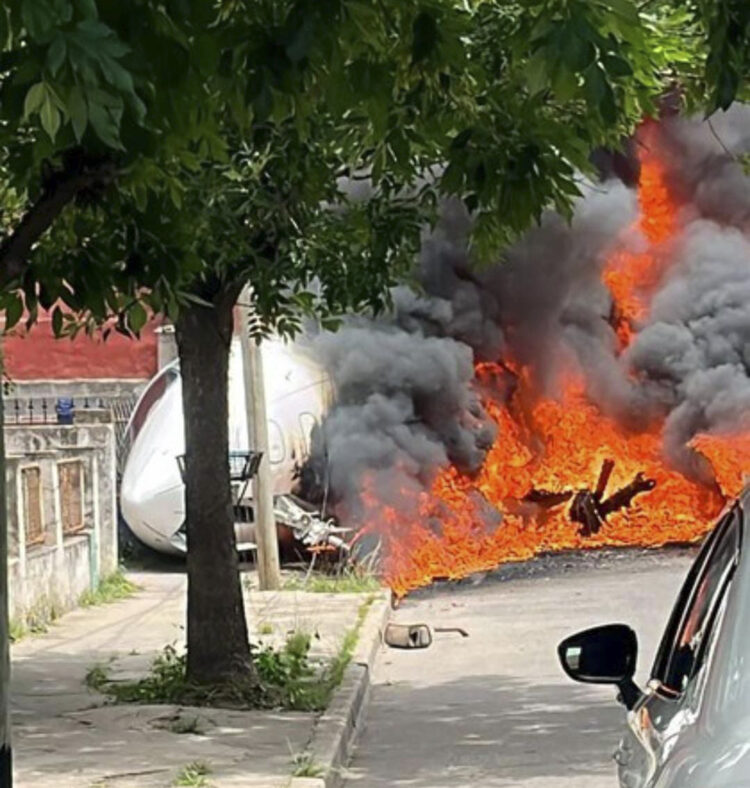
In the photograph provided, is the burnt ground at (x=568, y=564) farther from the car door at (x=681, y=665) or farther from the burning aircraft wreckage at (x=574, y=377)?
the car door at (x=681, y=665)

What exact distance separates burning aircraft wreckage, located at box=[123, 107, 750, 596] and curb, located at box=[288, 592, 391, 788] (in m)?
6.83

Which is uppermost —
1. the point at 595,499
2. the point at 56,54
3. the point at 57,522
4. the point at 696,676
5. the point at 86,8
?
the point at 86,8

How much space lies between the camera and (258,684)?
39.4 feet

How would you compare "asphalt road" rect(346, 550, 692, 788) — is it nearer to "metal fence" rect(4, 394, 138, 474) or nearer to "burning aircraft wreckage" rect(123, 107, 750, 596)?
"burning aircraft wreckage" rect(123, 107, 750, 596)

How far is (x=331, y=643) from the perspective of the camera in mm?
15117

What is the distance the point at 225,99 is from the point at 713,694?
215 centimetres

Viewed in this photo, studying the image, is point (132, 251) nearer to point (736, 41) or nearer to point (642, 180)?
point (736, 41)

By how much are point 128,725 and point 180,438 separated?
11.6 metres

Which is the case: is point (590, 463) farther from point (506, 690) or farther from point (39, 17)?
point (39, 17)

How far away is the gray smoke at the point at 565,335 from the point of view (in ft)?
74.1

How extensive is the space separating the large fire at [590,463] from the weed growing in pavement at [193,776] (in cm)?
1302

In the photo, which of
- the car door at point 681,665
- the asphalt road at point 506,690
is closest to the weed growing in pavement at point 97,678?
the asphalt road at point 506,690

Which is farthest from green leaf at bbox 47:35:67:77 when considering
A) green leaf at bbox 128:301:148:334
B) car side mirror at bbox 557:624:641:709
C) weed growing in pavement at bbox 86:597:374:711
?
weed growing in pavement at bbox 86:597:374:711

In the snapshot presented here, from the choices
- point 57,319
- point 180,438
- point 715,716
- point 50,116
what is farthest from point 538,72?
point 180,438
